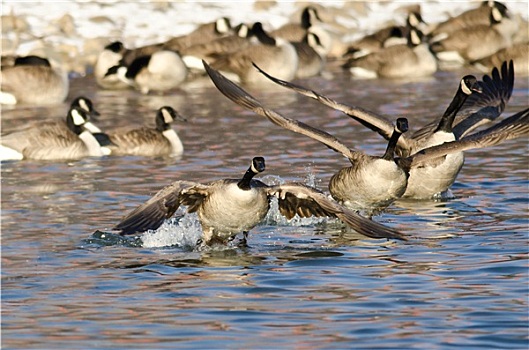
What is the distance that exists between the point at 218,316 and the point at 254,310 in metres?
0.34

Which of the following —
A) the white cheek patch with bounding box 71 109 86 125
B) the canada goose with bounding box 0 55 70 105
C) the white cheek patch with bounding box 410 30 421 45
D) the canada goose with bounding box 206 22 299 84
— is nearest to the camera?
the white cheek patch with bounding box 71 109 86 125

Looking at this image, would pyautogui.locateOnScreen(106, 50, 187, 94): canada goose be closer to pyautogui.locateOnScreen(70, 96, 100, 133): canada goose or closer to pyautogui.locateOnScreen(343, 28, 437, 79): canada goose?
pyautogui.locateOnScreen(343, 28, 437, 79): canada goose

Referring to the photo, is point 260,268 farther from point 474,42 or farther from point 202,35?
point 474,42

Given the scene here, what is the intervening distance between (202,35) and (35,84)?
7.10m

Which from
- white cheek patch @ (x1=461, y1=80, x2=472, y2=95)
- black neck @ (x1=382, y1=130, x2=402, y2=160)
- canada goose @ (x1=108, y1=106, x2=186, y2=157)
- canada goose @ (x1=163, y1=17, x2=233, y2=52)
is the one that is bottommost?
black neck @ (x1=382, y1=130, x2=402, y2=160)

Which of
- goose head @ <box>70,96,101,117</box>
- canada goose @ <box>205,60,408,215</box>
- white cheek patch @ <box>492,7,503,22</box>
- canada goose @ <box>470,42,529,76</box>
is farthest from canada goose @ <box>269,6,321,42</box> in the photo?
canada goose @ <box>205,60,408,215</box>

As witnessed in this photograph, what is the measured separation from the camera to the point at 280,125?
12.8m

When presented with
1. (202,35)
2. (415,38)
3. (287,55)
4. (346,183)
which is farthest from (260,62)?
(346,183)

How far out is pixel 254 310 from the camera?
398 inches

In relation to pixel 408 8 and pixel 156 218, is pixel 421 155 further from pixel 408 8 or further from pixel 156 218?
pixel 408 8

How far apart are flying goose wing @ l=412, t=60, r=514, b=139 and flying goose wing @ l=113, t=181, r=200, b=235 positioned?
4632 mm

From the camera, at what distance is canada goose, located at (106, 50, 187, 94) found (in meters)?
27.5

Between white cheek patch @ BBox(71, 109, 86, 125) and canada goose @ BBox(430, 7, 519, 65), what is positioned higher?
canada goose @ BBox(430, 7, 519, 65)

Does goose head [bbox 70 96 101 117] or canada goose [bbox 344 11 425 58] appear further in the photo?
canada goose [bbox 344 11 425 58]
